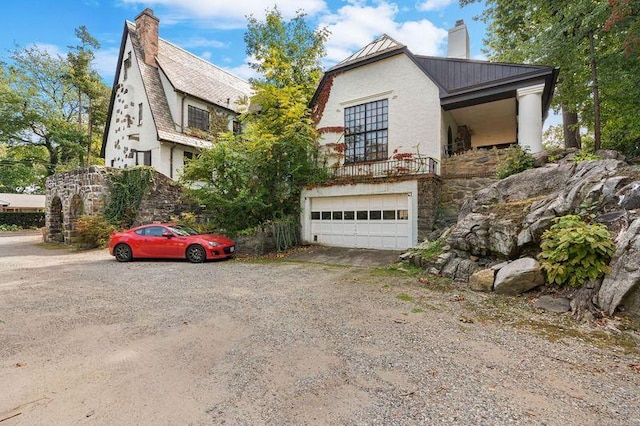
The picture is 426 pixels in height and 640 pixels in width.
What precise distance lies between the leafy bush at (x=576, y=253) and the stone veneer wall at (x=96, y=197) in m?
14.5

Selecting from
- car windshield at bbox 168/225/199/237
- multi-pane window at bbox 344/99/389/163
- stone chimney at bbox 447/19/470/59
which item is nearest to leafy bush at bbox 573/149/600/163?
multi-pane window at bbox 344/99/389/163

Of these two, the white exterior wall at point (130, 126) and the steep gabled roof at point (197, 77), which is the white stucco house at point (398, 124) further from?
the white exterior wall at point (130, 126)

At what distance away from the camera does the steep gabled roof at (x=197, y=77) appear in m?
19.6

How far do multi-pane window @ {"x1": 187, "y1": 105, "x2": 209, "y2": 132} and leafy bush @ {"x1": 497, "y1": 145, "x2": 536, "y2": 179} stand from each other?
Answer: 17.4m

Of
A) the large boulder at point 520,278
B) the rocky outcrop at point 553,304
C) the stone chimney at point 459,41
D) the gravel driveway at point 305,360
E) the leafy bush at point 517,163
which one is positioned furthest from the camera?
the stone chimney at point 459,41

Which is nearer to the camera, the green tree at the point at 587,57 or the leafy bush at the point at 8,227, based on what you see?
the green tree at the point at 587,57

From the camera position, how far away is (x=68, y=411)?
2.51 meters

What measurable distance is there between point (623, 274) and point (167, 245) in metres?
11.4

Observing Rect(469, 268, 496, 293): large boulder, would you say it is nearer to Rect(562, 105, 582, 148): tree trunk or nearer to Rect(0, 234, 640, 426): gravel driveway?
Rect(0, 234, 640, 426): gravel driveway

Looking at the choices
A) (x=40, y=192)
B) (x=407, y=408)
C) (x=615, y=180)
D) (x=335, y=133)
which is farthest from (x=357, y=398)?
(x=40, y=192)

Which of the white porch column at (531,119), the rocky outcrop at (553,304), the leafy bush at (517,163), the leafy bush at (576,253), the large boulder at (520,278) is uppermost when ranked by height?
the white porch column at (531,119)

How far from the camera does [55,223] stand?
17.6m

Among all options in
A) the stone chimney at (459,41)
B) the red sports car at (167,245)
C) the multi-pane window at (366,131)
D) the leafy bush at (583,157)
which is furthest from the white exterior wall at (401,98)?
the red sports car at (167,245)

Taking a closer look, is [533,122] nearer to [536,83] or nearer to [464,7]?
[536,83]
